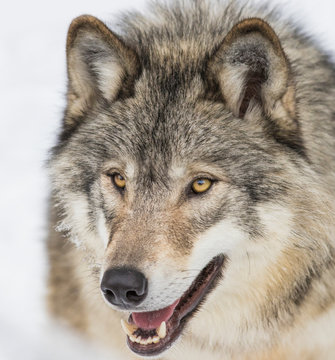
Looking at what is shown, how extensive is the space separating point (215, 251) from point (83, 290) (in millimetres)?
1316

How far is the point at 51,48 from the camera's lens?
7.93 meters

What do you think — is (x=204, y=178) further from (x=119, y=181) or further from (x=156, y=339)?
(x=156, y=339)

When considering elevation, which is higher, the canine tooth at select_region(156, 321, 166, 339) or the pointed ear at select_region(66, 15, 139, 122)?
the pointed ear at select_region(66, 15, 139, 122)

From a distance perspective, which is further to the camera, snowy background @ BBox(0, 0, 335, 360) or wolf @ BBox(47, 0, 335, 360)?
snowy background @ BBox(0, 0, 335, 360)

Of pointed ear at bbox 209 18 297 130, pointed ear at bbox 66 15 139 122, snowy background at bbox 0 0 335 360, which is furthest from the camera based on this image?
snowy background at bbox 0 0 335 360

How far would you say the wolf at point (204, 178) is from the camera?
9.73 ft

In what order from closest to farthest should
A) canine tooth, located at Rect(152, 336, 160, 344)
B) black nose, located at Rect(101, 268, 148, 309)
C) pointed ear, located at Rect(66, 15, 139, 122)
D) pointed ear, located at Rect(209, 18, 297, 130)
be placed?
black nose, located at Rect(101, 268, 148, 309), pointed ear, located at Rect(209, 18, 297, 130), canine tooth, located at Rect(152, 336, 160, 344), pointed ear, located at Rect(66, 15, 139, 122)

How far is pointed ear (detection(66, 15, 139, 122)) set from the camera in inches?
127

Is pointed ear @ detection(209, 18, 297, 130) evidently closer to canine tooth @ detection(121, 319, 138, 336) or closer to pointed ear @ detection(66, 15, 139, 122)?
pointed ear @ detection(66, 15, 139, 122)

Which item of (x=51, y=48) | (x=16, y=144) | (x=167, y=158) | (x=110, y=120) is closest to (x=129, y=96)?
(x=110, y=120)

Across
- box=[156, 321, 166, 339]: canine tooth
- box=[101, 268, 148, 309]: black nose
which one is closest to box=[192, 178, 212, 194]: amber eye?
box=[101, 268, 148, 309]: black nose

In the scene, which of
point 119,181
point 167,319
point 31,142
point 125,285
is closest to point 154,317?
point 167,319

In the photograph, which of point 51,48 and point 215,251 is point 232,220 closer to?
point 215,251

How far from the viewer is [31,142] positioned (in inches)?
246
